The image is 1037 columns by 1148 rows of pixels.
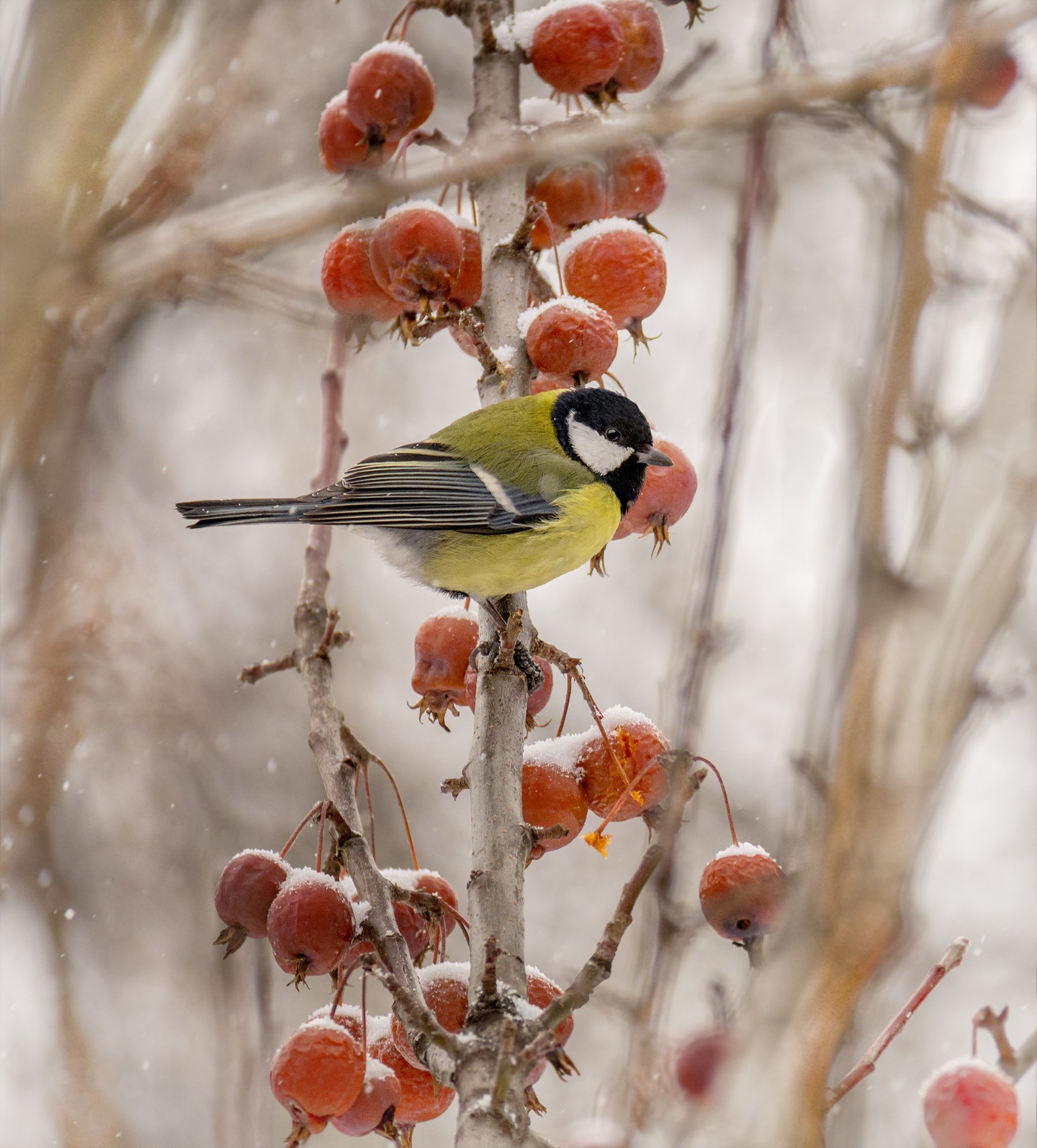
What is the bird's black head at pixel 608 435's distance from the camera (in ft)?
8.04

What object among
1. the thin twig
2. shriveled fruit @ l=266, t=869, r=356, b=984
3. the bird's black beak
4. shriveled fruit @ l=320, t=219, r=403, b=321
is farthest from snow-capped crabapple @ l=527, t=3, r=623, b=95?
the thin twig

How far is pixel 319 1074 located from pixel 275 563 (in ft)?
15.2

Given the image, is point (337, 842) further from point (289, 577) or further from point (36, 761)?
point (289, 577)

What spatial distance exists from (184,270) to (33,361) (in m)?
0.66

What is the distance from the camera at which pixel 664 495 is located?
88.7 inches

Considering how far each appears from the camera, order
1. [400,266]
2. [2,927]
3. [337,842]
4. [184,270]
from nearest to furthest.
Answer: [337,842], [400,266], [184,270], [2,927]

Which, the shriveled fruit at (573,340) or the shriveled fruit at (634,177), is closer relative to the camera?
the shriveled fruit at (573,340)

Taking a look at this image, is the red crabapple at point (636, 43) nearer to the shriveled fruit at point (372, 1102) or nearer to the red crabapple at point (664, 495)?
the red crabapple at point (664, 495)

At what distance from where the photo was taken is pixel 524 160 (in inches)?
83.8

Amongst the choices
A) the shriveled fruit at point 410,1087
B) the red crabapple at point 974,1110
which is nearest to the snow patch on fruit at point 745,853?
the red crabapple at point 974,1110

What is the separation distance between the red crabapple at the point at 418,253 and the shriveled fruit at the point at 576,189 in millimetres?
256

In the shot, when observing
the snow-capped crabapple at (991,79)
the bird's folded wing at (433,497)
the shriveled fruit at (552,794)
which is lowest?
the shriveled fruit at (552,794)

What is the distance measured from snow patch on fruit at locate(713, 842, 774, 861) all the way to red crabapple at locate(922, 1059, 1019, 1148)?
42 cm

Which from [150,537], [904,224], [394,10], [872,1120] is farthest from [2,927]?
[394,10]
